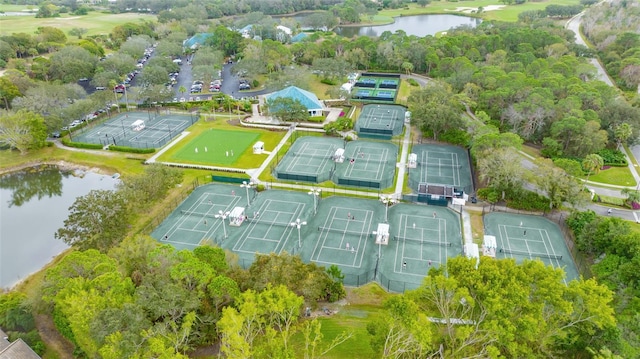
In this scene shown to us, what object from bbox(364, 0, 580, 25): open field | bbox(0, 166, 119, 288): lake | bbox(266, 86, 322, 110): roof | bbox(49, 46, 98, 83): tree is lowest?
bbox(0, 166, 119, 288): lake

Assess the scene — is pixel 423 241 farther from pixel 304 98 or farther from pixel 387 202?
pixel 304 98

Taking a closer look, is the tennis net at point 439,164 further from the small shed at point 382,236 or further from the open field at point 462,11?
the open field at point 462,11

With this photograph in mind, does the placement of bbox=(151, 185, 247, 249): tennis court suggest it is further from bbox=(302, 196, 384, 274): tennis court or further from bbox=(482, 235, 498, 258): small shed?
bbox=(482, 235, 498, 258): small shed

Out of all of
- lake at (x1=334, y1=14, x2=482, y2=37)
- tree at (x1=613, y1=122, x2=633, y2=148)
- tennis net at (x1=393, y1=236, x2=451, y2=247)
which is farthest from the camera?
lake at (x1=334, y1=14, x2=482, y2=37)

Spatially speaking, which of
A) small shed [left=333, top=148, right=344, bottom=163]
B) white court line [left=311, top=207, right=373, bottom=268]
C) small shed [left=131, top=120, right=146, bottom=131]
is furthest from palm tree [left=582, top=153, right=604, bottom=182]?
small shed [left=131, top=120, right=146, bottom=131]

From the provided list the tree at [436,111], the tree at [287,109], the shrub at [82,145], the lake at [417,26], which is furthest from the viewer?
the lake at [417,26]

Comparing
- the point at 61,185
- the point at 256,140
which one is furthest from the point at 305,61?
the point at 61,185

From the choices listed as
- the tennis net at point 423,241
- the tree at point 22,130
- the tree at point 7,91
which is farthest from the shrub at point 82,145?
the tennis net at point 423,241
